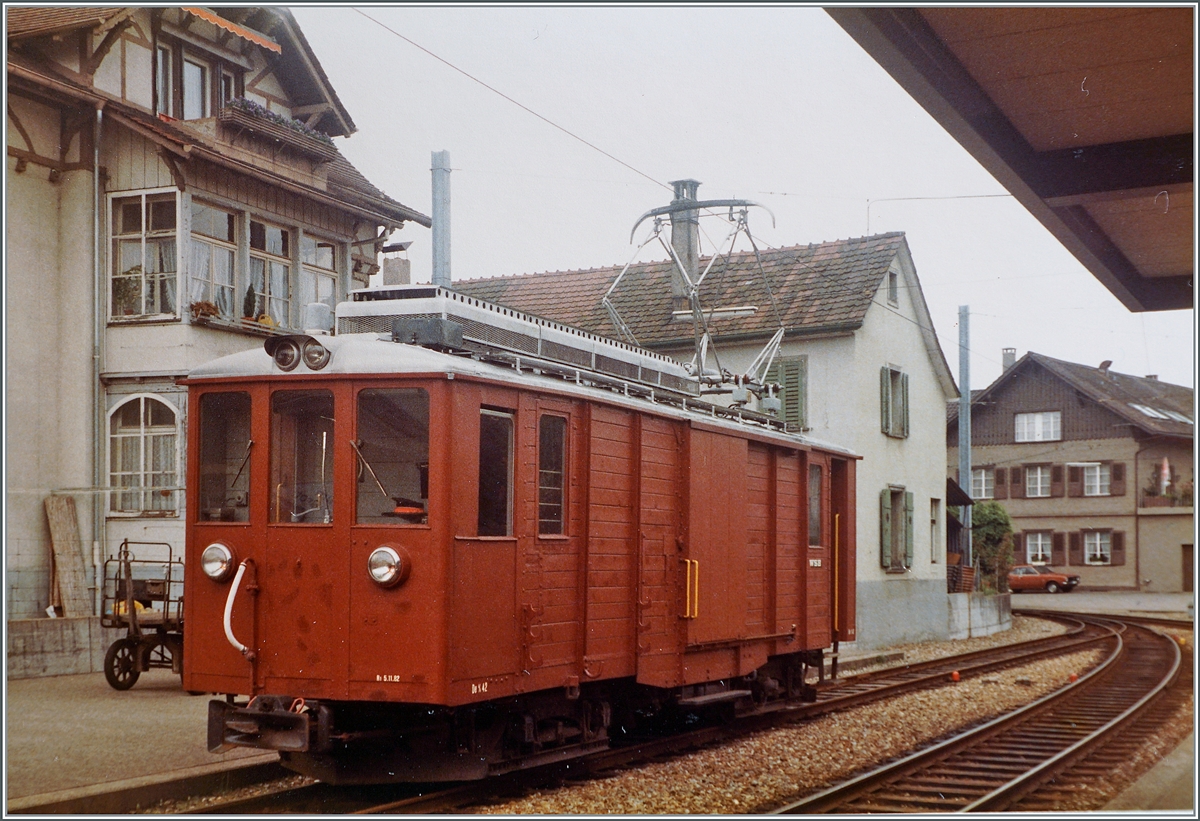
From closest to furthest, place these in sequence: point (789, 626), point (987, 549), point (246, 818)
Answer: point (246, 818) < point (789, 626) < point (987, 549)

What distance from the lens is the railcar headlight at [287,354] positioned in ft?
24.8

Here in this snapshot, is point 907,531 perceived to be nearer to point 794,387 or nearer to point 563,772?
point 794,387

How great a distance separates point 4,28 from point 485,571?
434 cm

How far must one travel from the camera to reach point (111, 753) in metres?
8.29

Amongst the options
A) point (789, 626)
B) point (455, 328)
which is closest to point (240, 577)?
point (455, 328)

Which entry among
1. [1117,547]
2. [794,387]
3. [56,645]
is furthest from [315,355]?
[1117,547]

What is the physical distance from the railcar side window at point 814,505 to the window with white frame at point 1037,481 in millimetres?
17560

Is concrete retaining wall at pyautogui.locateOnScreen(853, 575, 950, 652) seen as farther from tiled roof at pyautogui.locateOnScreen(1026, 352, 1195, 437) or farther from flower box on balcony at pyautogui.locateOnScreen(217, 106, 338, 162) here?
flower box on balcony at pyautogui.locateOnScreen(217, 106, 338, 162)

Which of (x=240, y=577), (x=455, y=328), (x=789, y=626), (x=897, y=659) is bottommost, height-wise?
(x=897, y=659)

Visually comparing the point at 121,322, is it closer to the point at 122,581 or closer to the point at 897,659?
the point at 122,581

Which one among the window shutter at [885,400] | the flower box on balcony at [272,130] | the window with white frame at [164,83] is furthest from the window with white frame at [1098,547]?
the window with white frame at [164,83]

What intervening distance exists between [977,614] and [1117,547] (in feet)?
10.4

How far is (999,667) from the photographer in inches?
699

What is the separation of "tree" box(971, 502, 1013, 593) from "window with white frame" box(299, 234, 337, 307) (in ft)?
67.0
